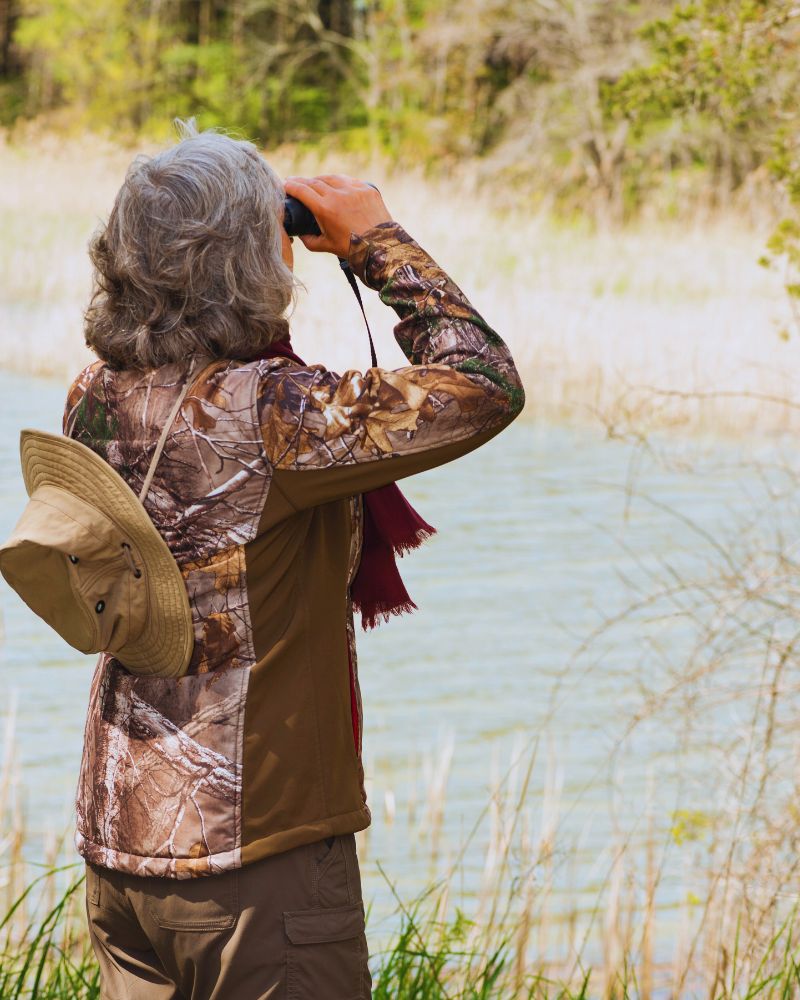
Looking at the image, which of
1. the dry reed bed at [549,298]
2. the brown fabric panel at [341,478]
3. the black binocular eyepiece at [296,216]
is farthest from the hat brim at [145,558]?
the dry reed bed at [549,298]

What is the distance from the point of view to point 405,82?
25531mm

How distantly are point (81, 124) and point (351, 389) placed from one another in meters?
28.4

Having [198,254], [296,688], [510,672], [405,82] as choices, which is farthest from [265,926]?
[405,82]

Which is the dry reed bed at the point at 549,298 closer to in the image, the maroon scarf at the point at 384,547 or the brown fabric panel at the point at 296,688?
the maroon scarf at the point at 384,547

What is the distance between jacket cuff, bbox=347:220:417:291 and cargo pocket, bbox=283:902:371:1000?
2.41 ft

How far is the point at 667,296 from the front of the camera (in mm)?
12477

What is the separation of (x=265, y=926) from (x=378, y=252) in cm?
79

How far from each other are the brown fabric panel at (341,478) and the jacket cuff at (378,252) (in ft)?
0.77

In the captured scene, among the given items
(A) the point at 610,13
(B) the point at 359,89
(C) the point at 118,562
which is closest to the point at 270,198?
(C) the point at 118,562

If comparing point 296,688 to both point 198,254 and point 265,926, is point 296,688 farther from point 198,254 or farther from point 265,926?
point 198,254

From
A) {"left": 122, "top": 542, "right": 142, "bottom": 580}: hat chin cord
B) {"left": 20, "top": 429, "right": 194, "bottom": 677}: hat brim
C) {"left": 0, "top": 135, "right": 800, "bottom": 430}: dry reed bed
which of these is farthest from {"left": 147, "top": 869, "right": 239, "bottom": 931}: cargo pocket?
{"left": 0, "top": 135, "right": 800, "bottom": 430}: dry reed bed

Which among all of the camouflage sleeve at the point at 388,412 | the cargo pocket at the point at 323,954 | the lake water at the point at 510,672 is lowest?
the lake water at the point at 510,672

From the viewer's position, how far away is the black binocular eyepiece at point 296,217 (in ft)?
5.74

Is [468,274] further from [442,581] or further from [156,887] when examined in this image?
[156,887]
